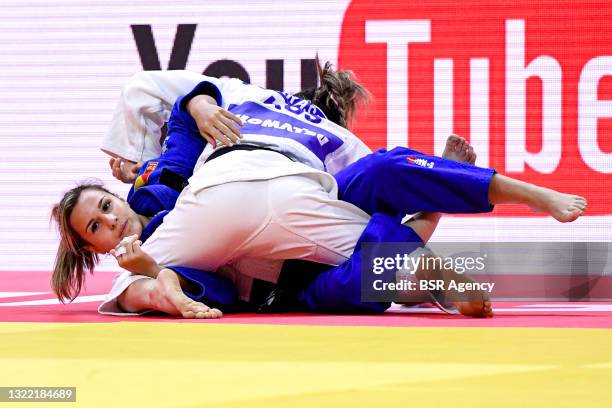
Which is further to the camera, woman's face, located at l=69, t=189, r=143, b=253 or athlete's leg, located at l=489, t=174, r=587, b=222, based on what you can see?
woman's face, located at l=69, t=189, r=143, b=253

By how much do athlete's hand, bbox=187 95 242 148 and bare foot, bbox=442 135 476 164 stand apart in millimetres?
652

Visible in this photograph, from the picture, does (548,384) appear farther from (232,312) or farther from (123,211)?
(123,211)

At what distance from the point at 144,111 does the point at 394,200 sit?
1.01 meters

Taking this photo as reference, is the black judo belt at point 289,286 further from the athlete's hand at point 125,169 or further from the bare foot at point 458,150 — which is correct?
the athlete's hand at point 125,169

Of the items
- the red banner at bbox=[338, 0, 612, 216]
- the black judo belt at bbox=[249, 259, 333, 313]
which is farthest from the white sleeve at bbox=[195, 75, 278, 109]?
the red banner at bbox=[338, 0, 612, 216]

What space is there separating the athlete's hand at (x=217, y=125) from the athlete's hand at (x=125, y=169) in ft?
1.58

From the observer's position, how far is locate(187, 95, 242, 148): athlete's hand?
2658mm

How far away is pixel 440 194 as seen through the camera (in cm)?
247

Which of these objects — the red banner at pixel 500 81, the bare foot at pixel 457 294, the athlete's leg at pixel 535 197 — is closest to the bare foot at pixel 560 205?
the athlete's leg at pixel 535 197

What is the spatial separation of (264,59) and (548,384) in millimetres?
3763

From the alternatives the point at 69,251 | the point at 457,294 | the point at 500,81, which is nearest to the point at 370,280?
the point at 457,294

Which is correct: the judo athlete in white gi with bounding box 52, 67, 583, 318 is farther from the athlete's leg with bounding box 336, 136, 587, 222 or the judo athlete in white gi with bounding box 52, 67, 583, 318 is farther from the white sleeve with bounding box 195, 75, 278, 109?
the white sleeve with bounding box 195, 75, 278, 109

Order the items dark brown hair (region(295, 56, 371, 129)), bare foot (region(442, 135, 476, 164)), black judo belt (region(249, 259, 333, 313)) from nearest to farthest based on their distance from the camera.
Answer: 1. black judo belt (region(249, 259, 333, 313))
2. bare foot (region(442, 135, 476, 164))
3. dark brown hair (region(295, 56, 371, 129))

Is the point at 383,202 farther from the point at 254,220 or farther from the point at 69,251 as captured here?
the point at 69,251
